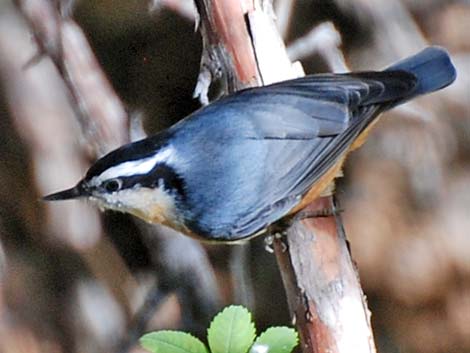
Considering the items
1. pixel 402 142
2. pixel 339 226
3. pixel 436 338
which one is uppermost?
pixel 402 142

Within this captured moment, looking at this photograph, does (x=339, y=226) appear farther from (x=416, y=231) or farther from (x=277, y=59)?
(x=416, y=231)

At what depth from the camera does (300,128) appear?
4.37 feet

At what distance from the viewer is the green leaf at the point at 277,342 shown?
1066 millimetres

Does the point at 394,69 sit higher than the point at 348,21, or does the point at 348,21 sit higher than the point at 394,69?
the point at 348,21

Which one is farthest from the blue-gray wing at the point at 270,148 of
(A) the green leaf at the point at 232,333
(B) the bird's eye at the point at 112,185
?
(A) the green leaf at the point at 232,333

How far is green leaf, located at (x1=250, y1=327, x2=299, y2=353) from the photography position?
1066 mm

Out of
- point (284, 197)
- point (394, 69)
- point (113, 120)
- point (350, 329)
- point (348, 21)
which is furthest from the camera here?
point (348, 21)

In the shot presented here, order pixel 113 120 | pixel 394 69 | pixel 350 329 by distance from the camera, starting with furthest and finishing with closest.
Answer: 1. pixel 113 120
2. pixel 394 69
3. pixel 350 329

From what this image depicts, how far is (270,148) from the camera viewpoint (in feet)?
4.38

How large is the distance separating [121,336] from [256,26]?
68cm

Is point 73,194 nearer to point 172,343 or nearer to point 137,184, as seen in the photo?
point 137,184

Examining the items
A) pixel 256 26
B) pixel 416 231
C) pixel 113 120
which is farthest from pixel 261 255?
pixel 256 26

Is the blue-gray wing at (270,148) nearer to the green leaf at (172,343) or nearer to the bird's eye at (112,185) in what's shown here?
the bird's eye at (112,185)

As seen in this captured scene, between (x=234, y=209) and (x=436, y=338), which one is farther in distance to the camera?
(x=436, y=338)
